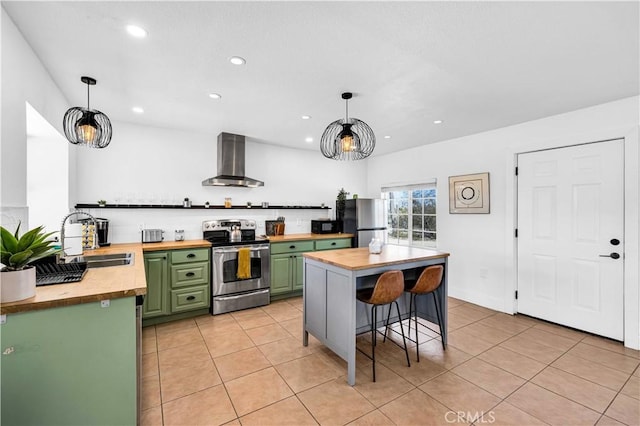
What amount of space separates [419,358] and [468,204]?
2.47m

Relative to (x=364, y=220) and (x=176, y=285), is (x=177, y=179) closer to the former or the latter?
(x=176, y=285)

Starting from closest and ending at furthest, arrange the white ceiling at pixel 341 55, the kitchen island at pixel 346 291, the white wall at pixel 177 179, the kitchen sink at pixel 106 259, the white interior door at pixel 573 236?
the white ceiling at pixel 341 55, the kitchen island at pixel 346 291, the kitchen sink at pixel 106 259, the white interior door at pixel 573 236, the white wall at pixel 177 179

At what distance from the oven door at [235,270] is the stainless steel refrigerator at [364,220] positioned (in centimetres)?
167

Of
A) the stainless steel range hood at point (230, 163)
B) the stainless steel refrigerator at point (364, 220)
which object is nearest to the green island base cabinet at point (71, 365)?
the stainless steel range hood at point (230, 163)

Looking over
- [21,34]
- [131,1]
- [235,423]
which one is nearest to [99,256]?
[21,34]

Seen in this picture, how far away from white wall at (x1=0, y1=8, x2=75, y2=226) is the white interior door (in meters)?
4.83

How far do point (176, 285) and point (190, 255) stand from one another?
1.27 ft

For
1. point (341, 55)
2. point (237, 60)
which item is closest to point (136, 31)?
point (237, 60)

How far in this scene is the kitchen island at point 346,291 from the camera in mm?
2264

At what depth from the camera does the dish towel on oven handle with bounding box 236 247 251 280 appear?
12.5 feet

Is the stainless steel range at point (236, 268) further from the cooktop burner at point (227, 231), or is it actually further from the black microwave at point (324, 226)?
the black microwave at point (324, 226)

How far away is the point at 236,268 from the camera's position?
3.82 m

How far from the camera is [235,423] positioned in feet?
6.00

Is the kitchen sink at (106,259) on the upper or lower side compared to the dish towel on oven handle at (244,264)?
upper
